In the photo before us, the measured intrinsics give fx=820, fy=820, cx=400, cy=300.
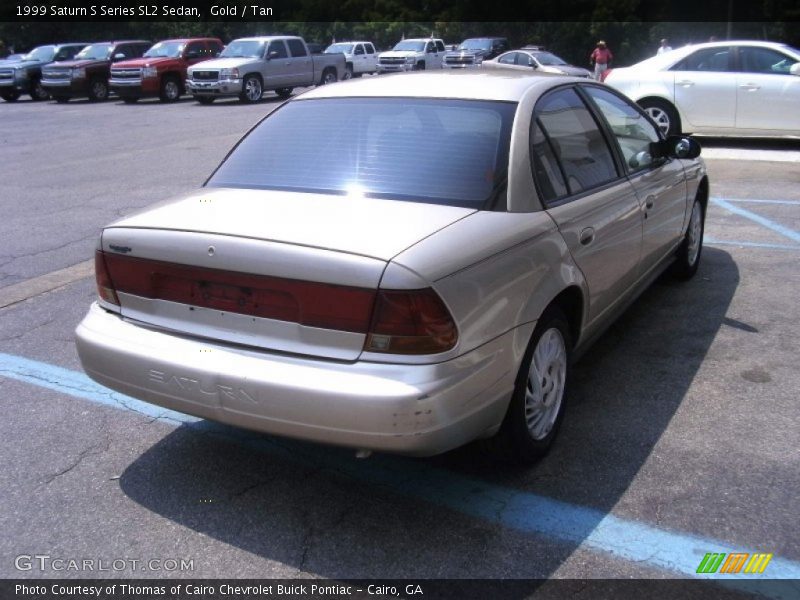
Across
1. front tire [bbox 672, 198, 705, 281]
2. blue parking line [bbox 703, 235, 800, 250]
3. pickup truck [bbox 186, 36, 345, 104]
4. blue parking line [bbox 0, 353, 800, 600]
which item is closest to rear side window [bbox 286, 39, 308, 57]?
pickup truck [bbox 186, 36, 345, 104]

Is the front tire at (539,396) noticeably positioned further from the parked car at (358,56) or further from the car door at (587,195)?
the parked car at (358,56)

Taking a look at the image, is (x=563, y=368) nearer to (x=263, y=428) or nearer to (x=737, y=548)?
(x=737, y=548)

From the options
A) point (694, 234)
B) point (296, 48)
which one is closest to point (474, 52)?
point (296, 48)

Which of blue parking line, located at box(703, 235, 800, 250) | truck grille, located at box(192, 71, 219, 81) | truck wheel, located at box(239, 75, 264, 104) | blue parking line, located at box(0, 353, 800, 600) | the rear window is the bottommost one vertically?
blue parking line, located at box(0, 353, 800, 600)

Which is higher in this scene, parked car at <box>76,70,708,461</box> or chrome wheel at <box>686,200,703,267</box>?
parked car at <box>76,70,708,461</box>

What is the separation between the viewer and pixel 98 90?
27.0 metres

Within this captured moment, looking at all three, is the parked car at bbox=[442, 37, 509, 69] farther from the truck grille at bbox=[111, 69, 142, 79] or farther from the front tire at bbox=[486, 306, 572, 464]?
the front tire at bbox=[486, 306, 572, 464]

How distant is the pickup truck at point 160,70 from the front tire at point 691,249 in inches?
877

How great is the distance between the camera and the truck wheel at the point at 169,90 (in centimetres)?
2578

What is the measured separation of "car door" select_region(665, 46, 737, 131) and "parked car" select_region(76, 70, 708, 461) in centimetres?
891

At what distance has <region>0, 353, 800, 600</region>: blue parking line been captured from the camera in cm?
288

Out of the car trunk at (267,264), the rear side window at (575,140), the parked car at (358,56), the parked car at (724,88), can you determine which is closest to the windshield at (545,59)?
the parked car at (358,56)

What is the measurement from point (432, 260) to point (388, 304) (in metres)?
0.22

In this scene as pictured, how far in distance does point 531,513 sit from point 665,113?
35.0 feet
